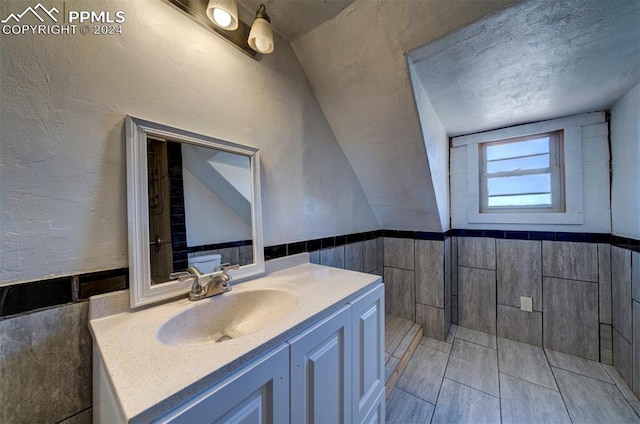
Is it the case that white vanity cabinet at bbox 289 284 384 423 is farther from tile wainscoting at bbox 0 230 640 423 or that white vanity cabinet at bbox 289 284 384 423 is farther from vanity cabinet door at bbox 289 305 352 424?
tile wainscoting at bbox 0 230 640 423

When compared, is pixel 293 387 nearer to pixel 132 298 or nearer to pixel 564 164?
pixel 132 298

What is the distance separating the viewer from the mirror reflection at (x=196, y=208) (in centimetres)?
85

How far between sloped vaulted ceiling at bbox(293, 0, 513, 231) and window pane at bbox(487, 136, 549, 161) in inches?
32.0

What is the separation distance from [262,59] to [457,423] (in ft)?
7.52

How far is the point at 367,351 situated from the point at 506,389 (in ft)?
4.13

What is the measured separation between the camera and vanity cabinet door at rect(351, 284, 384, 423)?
0.92 meters

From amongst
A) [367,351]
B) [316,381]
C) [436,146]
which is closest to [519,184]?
[436,146]

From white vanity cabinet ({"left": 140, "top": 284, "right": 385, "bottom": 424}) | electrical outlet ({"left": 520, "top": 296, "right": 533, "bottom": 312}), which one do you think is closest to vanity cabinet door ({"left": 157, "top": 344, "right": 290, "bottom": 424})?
white vanity cabinet ({"left": 140, "top": 284, "right": 385, "bottom": 424})

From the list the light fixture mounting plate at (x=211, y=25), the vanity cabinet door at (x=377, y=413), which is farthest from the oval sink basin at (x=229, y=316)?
the light fixture mounting plate at (x=211, y=25)

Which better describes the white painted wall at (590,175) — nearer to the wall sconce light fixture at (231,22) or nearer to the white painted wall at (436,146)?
the white painted wall at (436,146)

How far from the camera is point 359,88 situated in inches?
55.3

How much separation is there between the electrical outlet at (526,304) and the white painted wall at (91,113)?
2.55 m

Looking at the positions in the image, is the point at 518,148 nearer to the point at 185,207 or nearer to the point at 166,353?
the point at 185,207

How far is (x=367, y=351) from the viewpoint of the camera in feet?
3.26
